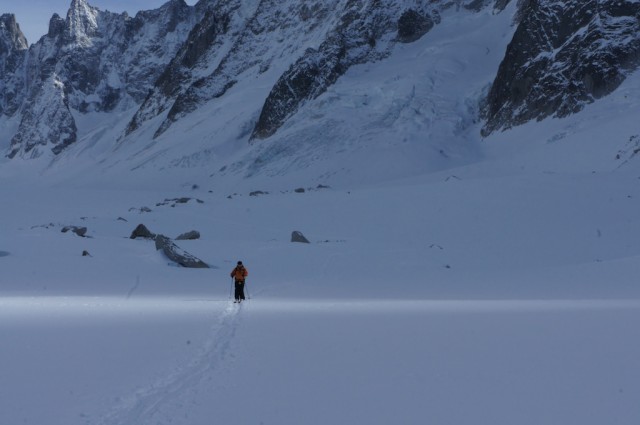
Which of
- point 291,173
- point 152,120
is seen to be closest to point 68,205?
point 291,173

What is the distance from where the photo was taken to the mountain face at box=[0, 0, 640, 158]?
58.2 metres

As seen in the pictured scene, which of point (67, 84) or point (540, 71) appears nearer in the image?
point (540, 71)

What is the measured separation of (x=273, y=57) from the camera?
104938mm

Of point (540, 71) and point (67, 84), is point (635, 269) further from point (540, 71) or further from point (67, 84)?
point (67, 84)

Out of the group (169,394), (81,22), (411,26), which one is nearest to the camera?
(169,394)

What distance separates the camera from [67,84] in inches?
6914

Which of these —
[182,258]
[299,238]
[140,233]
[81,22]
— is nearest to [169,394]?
[182,258]

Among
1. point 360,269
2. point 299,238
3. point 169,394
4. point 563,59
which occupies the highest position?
point 563,59

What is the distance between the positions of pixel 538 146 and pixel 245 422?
48.2 meters

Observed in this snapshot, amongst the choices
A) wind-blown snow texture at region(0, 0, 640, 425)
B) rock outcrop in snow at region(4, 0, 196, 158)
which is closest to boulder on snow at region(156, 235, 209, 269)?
wind-blown snow texture at region(0, 0, 640, 425)

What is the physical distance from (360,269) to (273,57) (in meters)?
89.3

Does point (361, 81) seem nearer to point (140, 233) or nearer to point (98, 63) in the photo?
point (140, 233)

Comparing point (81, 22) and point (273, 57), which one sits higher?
point (81, 22)

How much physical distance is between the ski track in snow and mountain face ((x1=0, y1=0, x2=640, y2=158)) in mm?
53324
